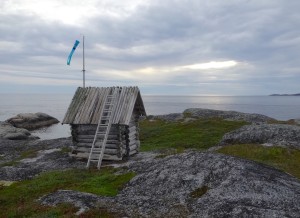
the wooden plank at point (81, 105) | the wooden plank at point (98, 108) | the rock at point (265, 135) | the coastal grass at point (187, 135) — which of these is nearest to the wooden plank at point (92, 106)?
the wooden plank at point (98, 108)

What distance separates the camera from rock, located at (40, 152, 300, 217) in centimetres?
1573

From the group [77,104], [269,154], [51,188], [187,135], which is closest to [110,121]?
[77,104]

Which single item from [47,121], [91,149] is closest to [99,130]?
[91,149]

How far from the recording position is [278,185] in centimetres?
1802

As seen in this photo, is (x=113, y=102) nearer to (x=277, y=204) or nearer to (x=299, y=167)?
(x=299, y=167)

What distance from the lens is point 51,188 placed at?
2205cm

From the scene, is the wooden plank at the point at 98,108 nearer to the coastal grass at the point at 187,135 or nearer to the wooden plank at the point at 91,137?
the wooden plank at the point at 91,137

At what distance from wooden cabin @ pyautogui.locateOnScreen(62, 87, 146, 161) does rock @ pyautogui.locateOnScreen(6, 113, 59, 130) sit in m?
59.2

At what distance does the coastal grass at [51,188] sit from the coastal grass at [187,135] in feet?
46.7

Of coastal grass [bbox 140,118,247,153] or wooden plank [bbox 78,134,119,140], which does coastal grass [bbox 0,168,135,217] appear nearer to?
Result: wooden plank [bbox 78,134,119,140]

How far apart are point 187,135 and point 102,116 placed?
18994 millimetres

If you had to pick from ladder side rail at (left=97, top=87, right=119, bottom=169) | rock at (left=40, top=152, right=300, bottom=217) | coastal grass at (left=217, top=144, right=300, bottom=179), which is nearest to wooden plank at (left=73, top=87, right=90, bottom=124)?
ladder side rail at (left=97, top=87, right=119, bottom=169)

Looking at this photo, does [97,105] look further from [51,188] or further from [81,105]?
[51,188]

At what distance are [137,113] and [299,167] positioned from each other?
647 inches
